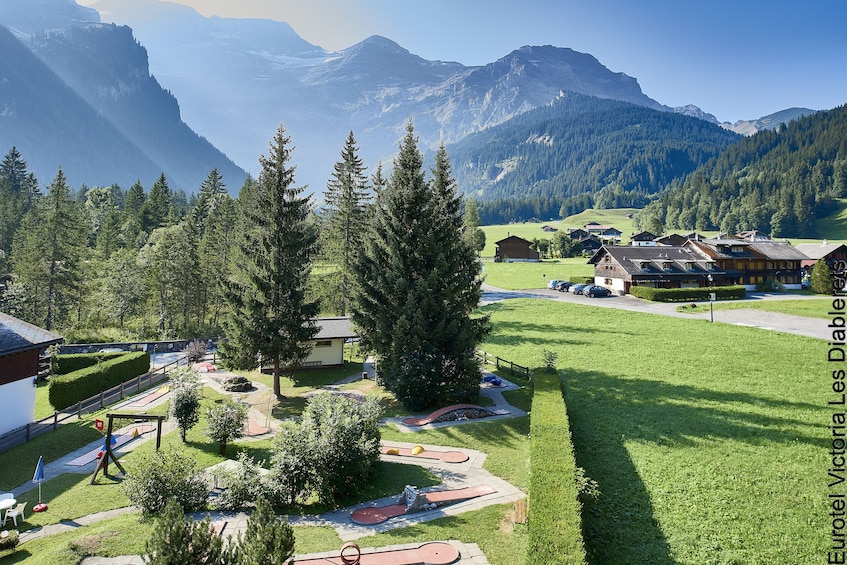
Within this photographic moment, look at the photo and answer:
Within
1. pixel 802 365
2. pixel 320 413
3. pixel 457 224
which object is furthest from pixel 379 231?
pixel 802 365

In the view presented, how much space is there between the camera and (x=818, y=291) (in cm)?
6247

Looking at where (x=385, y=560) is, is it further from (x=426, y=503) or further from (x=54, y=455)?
(x=54, y=455)

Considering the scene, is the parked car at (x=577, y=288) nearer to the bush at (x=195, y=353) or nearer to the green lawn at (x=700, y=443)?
the green lawn at (x=700, y=443)

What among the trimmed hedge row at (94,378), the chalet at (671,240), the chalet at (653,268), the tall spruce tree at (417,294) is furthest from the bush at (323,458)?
the chalet at (671,240)

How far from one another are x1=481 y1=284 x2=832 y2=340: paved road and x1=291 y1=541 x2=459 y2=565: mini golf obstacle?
133 feet

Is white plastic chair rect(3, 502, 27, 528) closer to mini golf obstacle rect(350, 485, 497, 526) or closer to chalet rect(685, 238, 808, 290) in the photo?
mini golf obstacle rect(350, 485, 497, 526)

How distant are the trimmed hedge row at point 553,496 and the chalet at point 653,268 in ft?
169

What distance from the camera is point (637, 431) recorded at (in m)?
19.4

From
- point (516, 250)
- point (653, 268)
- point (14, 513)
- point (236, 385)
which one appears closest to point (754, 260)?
point (653, 268)

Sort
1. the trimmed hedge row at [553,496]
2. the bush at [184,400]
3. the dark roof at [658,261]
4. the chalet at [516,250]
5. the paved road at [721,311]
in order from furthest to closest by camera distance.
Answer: the chalet at [516,250] < the dark roof at [658,261] < the paved road at [721,311] < the bush at [184,400] < the trimmed hedge row at [553,496]

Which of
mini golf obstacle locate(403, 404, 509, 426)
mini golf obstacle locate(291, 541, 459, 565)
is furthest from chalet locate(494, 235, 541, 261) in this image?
mini golf obstacle locate(291, 541, 459, 565)

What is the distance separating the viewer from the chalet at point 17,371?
21422 mm

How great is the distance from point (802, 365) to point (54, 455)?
140 feet

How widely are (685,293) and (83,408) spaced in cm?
6383
